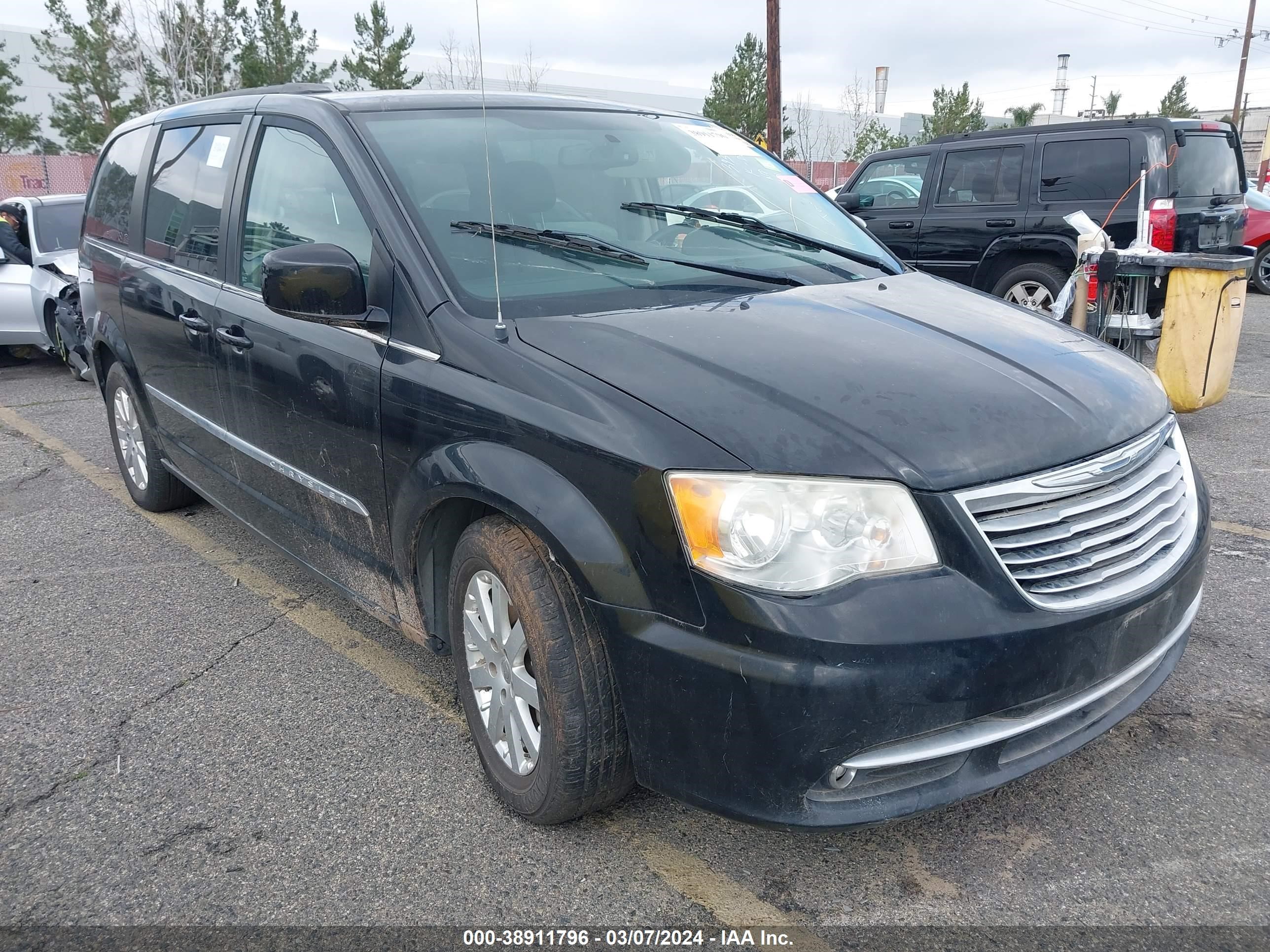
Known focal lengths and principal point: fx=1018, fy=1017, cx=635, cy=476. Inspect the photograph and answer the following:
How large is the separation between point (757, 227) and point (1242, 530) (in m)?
2.76

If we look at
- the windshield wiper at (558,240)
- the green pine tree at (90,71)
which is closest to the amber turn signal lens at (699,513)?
the windshield wiper at (558,240)

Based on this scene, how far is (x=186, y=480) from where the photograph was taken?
174 inches

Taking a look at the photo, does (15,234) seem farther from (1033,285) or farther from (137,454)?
(1033,285)

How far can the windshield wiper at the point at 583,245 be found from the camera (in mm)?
2867

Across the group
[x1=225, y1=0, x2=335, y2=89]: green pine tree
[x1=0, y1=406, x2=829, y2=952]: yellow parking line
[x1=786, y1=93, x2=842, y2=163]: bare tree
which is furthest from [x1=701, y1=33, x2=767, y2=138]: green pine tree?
[x1=0, y1=406, x2=829, y2=952]: yellow parking line

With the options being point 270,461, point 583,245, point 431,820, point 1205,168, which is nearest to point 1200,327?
point 1205,168

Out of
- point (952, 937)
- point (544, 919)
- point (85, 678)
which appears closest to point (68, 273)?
point (85, 678)

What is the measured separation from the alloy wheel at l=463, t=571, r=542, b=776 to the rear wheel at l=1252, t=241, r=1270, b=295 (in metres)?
13.4

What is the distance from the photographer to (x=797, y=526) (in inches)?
80.5

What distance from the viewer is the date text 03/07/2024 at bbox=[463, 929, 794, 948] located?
2.21 metres

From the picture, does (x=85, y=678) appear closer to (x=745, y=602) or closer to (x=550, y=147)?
(x=550, y=147)

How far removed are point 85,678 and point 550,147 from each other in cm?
239

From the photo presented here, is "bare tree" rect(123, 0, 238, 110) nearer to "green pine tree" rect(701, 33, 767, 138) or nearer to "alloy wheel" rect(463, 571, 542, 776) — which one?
"green pine tree" rect(701, 33, 767, 138)

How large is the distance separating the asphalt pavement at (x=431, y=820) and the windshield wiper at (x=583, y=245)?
4.82 ft
